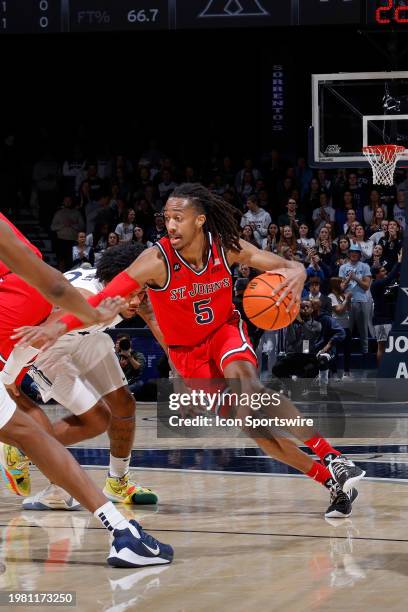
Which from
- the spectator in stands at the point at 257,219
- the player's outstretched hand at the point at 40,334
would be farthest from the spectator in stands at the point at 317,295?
the player's outstretched hand at the point at 40,334

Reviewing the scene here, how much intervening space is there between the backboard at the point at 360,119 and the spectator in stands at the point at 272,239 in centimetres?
252

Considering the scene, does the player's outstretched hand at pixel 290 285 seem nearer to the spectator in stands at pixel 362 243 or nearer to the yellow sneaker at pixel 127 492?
the yellow sneaker at pixel 127 492

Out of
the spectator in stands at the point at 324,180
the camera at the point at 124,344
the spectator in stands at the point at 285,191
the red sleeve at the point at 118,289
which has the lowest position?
the camera at the point at 124,344

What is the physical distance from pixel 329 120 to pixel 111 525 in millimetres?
8151

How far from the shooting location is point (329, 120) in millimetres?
11914

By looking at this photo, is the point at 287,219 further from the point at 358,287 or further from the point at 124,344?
the point at 124,344

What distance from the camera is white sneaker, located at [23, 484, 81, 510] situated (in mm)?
6180

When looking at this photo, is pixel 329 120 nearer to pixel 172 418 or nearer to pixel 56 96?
pixel 172 418

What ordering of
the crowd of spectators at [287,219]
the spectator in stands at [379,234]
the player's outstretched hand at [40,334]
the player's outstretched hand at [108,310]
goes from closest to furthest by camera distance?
the player's outstretched hand at [108,310] → the player's outstretched hand at [40,334] → the crowd of spectators at [287,219] → the spectator in stands at [379,234]

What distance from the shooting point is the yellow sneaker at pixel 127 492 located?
6.30m

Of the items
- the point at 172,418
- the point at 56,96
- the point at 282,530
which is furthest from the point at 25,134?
the point at 282,530

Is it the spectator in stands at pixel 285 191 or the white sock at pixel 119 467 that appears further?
the spectator in stands at pixel 285 191

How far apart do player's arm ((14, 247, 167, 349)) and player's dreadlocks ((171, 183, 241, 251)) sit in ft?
1.31

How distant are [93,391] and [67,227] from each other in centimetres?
1081
